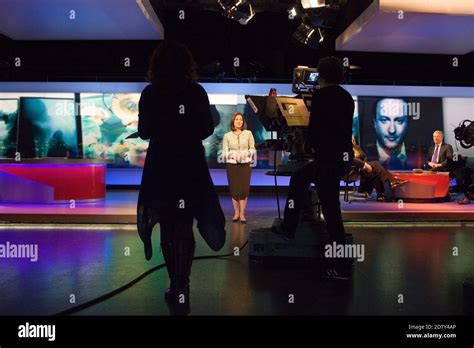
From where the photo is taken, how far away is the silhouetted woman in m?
2.46

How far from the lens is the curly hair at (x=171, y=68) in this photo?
2.43 m

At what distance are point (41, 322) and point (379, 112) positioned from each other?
9842 mm

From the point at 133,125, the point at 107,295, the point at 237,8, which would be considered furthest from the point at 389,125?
the point at 107,295

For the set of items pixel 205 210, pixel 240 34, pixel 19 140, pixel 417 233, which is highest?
pixel 240 34

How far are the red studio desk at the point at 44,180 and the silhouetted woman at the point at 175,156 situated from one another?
16.8ft

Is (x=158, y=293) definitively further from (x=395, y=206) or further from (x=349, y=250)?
(x=395, y=206)

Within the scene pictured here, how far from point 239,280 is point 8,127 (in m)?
9.00

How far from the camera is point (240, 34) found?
32.3 feet

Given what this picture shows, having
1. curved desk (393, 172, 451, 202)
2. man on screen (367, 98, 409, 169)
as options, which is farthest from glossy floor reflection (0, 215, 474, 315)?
man on screen (367, 98, 409, 169)

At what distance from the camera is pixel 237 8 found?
7.84 meters

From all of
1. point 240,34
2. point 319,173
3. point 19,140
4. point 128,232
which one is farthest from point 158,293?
point 19,140

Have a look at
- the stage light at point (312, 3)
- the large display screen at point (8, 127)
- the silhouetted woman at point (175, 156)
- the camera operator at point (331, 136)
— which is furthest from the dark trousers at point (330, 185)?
the large display screen at point (8, 127)

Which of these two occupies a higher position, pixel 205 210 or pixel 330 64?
pixel 330 64

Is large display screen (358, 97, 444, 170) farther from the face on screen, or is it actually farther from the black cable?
the black cable
